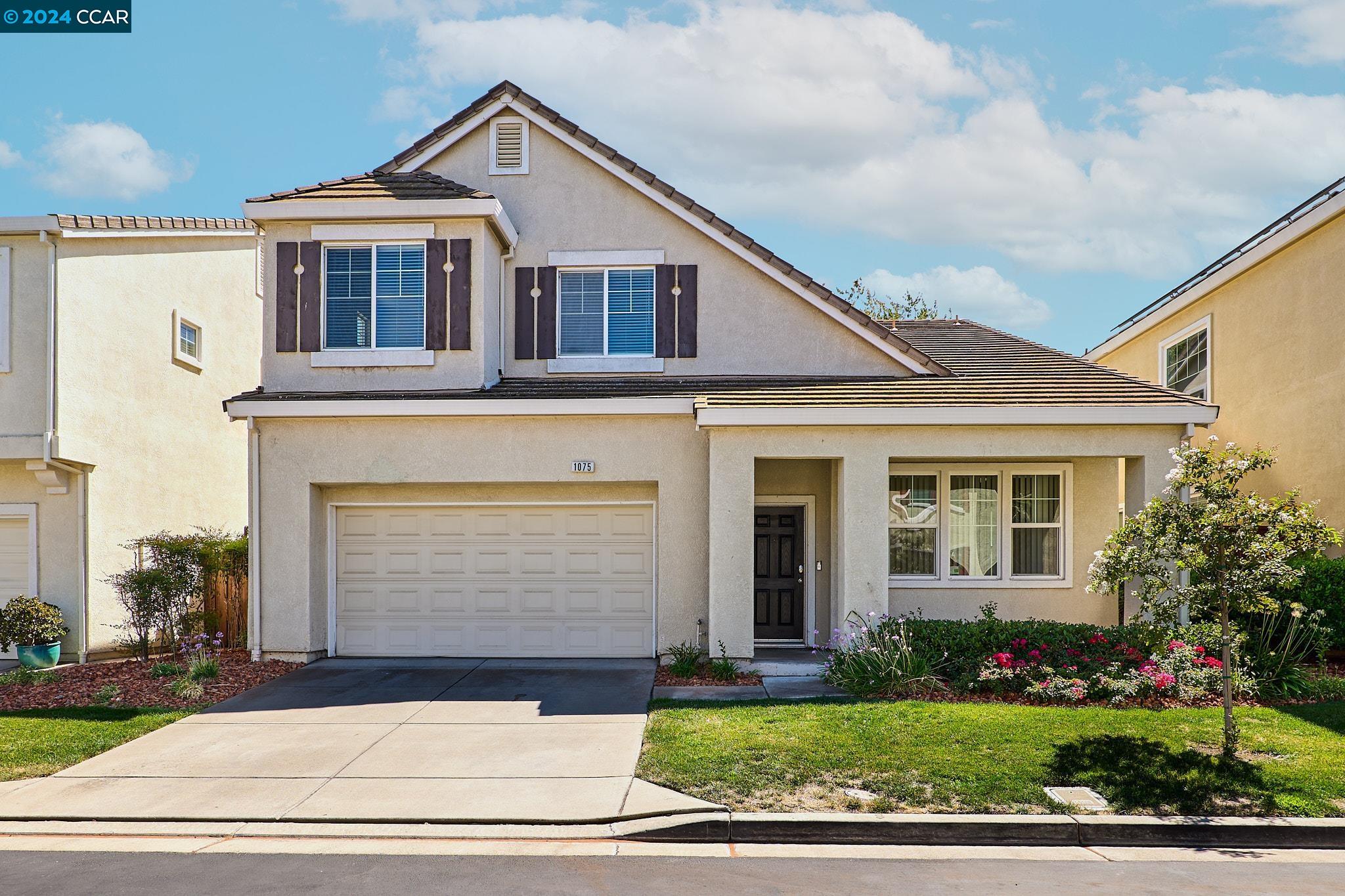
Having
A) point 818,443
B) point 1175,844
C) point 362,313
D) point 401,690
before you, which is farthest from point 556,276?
point 1175,844

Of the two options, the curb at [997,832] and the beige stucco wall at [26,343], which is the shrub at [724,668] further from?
the beige stucco wall at [26,343]

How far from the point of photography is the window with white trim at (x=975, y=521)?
45.0 ft

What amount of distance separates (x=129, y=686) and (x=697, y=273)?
9105 mm

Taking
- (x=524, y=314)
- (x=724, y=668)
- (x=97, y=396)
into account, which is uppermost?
(x=524, y=314)

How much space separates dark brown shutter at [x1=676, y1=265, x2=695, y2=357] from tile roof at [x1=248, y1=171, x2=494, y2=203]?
9.59ft

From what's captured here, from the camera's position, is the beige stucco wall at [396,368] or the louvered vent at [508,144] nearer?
the beige stucco wall at [396,368]

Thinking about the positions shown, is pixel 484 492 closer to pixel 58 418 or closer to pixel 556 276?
pixel 556 276

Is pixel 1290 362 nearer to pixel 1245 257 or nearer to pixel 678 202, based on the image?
pixel 1245 257

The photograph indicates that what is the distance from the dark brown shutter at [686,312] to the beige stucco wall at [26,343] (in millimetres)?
8832

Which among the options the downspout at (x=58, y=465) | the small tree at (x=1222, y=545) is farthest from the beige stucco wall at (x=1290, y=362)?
the downspout at (x=58, y=465)

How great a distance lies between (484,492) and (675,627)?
3203 millimetres

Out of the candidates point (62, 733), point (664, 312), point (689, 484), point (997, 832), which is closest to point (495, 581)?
point (689, 484)

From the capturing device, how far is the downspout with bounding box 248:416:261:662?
42.0 feet

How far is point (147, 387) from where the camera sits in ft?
50.5
